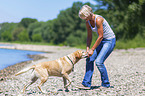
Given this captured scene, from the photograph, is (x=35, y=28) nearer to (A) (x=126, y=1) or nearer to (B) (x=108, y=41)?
(A) (x=126, y=1)

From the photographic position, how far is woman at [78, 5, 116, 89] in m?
4.92

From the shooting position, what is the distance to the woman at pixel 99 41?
4922 mm

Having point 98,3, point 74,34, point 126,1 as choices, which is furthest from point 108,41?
point 74,34

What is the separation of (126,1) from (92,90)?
2483 centimetres

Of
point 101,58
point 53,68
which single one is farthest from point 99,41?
point 53,68

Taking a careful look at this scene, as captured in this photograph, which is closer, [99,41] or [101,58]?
[99,41]

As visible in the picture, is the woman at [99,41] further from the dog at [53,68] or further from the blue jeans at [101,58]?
the dog at [53,68]

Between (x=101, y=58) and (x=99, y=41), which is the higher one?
(x=99, y=41)

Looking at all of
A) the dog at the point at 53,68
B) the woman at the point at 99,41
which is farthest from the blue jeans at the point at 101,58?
the dog at the point at 53,68

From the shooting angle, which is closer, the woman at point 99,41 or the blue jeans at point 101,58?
the woman at point 99,41

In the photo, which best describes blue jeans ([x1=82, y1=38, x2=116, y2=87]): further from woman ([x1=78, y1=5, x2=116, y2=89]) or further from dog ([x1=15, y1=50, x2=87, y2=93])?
dog ([x1=15, y1=50, x2=87, y2=93])

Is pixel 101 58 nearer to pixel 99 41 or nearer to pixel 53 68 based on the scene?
pixel 99 41

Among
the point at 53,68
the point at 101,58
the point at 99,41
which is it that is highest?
the point at 99,41

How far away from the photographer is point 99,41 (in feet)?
16.5
